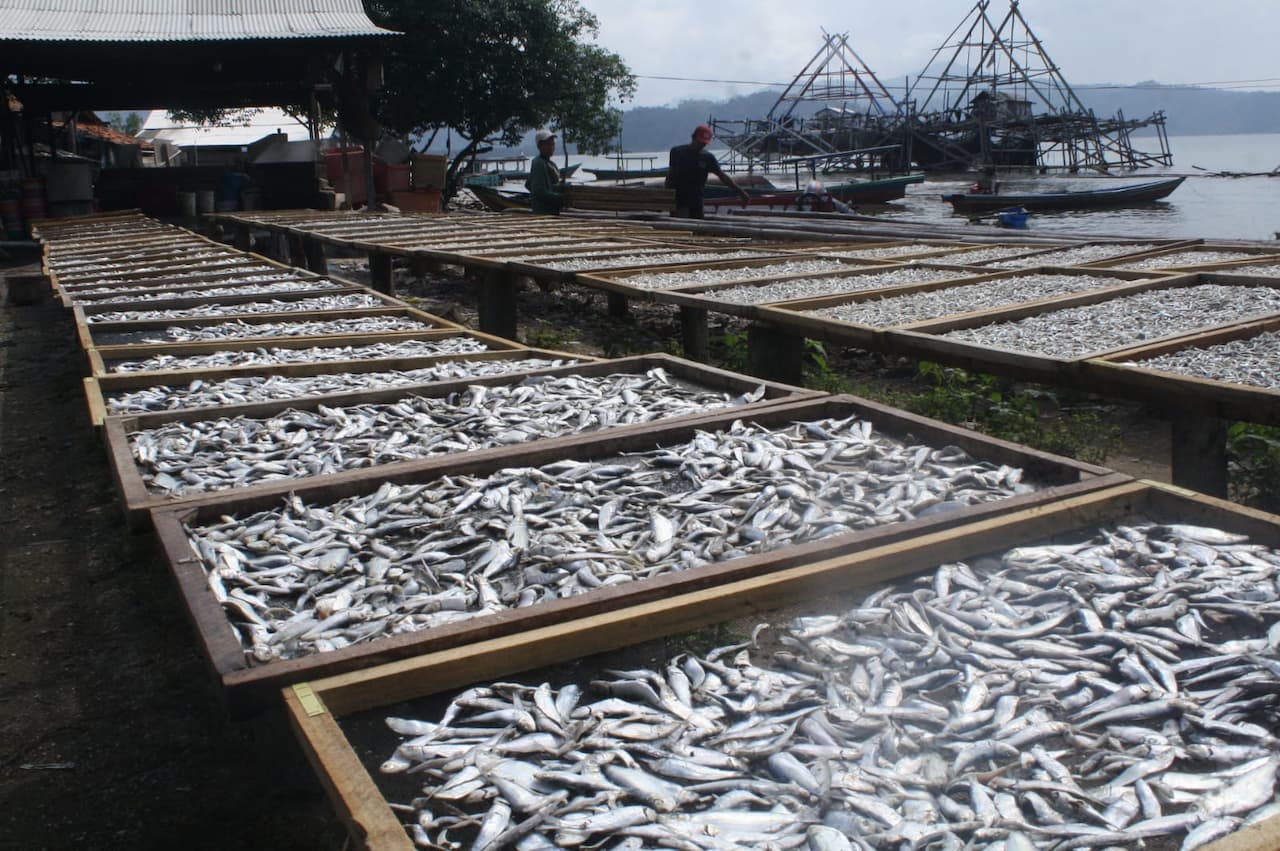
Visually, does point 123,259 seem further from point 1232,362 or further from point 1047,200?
point 1047,200

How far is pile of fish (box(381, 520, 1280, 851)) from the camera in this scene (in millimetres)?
1613

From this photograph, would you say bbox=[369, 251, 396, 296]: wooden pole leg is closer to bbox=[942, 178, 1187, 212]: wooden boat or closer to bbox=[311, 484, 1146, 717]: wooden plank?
bbox=[311, 484, 1146, 717]: wooden plank

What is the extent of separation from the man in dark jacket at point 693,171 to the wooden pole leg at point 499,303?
12.4 ft

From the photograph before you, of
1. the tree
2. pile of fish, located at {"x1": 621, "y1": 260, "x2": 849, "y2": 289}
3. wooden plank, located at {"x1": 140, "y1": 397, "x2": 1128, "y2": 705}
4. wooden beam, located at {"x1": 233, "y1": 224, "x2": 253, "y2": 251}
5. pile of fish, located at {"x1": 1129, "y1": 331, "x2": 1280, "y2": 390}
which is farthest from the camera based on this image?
the tree

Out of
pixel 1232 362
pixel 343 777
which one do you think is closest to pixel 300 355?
pixel 343 777

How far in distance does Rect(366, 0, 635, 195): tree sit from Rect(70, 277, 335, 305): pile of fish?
749 inches

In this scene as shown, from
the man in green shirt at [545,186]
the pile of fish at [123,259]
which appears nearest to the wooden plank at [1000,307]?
the pile of fish at [123,259]

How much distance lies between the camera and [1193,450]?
3947mm

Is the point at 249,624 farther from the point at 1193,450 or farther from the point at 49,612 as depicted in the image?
the point at 1193,450

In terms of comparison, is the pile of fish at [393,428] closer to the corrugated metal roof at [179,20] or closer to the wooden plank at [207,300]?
the wooden plank at [207,300]

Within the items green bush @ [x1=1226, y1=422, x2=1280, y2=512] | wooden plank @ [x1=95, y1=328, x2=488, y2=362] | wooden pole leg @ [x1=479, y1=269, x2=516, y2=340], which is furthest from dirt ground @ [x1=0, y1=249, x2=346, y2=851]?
green bush @ [x1=1226, y1=422, x2=1280, y2=512]

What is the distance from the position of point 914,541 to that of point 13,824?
7.22 feet

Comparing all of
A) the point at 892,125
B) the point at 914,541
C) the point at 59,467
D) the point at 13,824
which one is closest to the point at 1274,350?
the point at 914,541

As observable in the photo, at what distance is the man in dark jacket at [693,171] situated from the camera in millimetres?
11750
